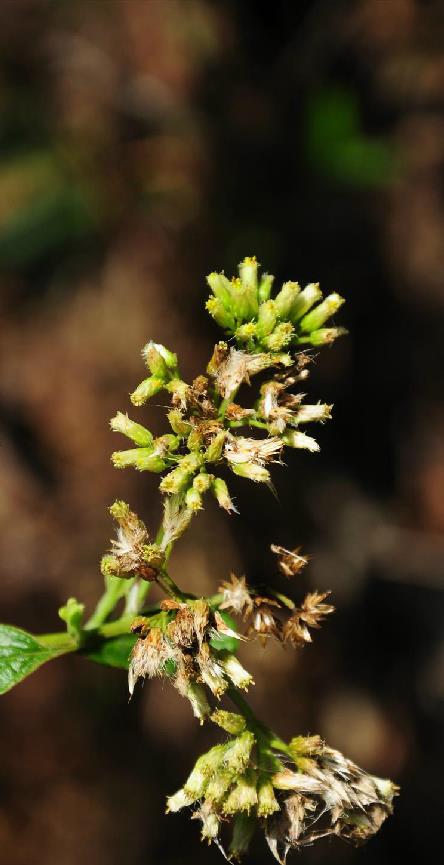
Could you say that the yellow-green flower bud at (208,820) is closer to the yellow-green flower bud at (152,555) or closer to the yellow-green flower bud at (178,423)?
the yellow-green flower bud at (152,555)

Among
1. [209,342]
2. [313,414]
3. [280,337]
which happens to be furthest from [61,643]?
[209,342]

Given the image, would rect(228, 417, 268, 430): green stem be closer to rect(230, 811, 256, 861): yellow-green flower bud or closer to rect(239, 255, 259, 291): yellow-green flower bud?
rect(239, 255, 259, 291): yellow-green flower bud

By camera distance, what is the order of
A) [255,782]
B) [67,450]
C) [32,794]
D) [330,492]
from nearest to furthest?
[255,782] → [32,794] → [67,450] → [330,492]

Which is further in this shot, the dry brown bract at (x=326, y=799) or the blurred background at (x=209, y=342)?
the blurred background at (x=209, y=342)

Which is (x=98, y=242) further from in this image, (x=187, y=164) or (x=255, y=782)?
(x=255, y=782)

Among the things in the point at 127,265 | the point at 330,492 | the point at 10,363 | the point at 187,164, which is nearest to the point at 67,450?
the point at 10,363

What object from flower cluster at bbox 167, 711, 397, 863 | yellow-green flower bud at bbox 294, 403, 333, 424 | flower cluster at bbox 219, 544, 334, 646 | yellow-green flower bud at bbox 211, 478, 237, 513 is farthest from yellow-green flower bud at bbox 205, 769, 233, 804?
yellow-green flower bud at bbox 294, 403, 333, 424

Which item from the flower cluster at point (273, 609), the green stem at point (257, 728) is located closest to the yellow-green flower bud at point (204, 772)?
the green stem at point (257, 728)
